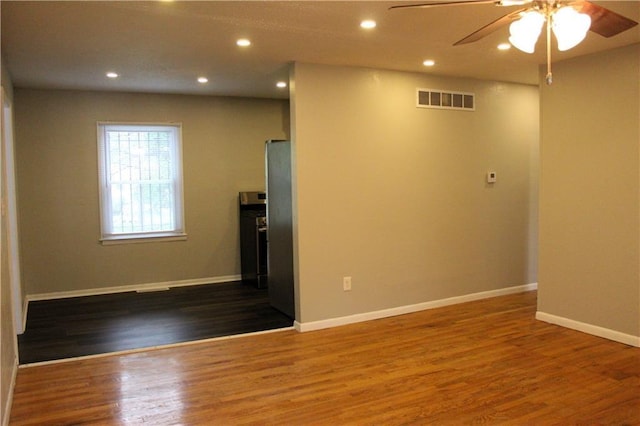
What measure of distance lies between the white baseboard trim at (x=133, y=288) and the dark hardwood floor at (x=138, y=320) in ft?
0.45

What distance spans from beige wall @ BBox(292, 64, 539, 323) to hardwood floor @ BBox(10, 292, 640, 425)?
0.63 meters

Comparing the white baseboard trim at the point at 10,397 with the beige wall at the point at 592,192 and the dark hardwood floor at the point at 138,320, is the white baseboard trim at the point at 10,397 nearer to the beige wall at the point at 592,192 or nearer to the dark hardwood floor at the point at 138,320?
the dark hardwood floor at the point at 138,320

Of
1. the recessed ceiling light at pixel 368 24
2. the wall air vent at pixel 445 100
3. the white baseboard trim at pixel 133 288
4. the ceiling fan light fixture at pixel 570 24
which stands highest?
the recessed ceiling light at pixel 368 24

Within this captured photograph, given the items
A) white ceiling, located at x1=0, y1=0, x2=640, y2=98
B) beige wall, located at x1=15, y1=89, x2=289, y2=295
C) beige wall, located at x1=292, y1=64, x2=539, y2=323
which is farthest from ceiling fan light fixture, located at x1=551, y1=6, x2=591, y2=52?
beige wall, located at x1=15, y1=89, x2=289, y2=295

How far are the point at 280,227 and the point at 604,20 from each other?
346 centimetres

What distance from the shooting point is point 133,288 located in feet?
21.0

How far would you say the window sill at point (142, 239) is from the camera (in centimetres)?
625

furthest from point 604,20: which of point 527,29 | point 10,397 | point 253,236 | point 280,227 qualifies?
point 253,236

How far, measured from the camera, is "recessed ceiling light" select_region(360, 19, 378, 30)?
3.39 m

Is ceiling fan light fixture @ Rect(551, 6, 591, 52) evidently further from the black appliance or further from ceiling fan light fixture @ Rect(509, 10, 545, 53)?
the black appliance

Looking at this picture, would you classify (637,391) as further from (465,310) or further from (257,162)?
(257,162)

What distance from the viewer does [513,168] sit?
5801mm

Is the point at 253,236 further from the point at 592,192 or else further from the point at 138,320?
the point at 592,192

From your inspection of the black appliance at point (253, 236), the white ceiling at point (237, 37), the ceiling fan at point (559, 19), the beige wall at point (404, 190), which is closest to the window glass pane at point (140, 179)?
the black appliance at point (253, 236)
